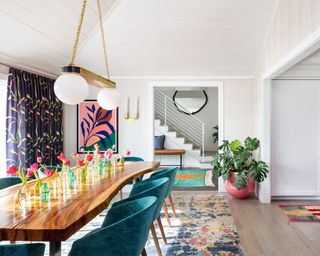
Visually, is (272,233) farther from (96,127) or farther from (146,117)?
(96,127)

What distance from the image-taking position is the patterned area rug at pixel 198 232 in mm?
3047

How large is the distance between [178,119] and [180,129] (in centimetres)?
39

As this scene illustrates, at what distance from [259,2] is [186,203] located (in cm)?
315

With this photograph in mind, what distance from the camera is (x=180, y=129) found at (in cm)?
1014

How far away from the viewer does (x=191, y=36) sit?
4.43 metres

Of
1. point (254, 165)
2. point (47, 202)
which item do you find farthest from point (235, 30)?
point (47, 202)

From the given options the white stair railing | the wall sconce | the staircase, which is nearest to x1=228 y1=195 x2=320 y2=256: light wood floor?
the wall sconce

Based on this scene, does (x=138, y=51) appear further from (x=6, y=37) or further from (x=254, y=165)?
(x=254, y=165)

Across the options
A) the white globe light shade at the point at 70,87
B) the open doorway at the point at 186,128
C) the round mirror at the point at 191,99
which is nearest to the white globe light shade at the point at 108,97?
the white globe light shade at the point at 70,87

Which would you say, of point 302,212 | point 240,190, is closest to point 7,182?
point 240,190

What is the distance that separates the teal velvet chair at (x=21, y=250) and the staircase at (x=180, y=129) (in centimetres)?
731

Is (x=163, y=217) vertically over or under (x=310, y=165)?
under

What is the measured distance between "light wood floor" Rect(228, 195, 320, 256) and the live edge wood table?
169cm

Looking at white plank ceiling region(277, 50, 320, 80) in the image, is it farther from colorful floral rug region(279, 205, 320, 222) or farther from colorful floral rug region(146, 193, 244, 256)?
colorful floral rug region(146, 193, 244, 256)
